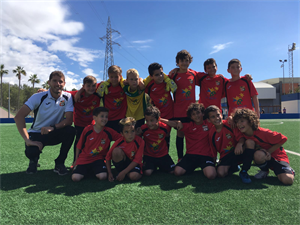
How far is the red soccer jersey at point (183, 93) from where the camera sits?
12.4ft

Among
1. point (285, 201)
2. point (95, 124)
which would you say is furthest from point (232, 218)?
point (95, 124)

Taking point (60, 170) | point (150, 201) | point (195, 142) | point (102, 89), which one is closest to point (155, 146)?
point (195, 142)

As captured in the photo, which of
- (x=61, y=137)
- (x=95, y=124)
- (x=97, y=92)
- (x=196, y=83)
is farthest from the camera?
(x=196, y=83)

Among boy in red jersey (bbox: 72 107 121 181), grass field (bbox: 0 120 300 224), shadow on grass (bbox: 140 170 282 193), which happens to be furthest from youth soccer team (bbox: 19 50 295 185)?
grass field (bbox: 0 120 300 224)

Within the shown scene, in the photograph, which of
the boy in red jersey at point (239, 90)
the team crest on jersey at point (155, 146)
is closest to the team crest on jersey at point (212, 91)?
the boy in red jersey at point (239, 90)

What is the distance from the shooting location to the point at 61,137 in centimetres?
351

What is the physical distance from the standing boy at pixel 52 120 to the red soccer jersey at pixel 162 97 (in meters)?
1.51

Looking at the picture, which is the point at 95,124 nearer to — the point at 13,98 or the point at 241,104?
the point at 241,104

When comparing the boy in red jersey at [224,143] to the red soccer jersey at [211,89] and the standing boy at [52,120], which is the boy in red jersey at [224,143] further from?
the standing boy at [52,120]

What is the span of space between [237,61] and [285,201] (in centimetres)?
265

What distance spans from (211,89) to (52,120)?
9.96 ft

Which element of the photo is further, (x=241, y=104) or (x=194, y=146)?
(x=241, y=104)

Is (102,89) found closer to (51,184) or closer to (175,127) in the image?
(175,127)

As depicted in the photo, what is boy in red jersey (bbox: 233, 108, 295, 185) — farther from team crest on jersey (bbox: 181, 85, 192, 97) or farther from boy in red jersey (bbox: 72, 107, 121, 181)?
boy in red jersey (bbox: 72, 107, 121, 181)
